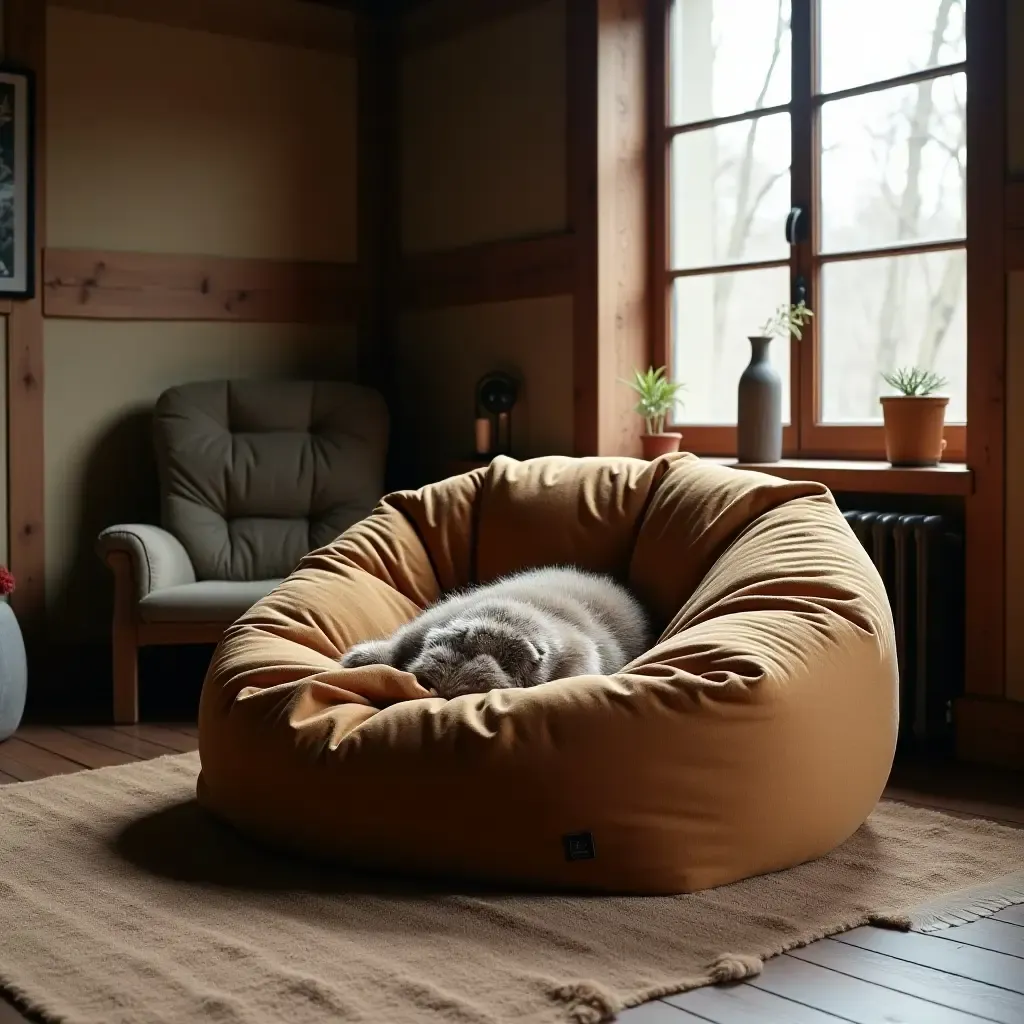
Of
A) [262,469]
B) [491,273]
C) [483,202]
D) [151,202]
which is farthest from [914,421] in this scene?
[151,202]

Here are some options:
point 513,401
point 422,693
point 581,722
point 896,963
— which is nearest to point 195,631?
point 513,401

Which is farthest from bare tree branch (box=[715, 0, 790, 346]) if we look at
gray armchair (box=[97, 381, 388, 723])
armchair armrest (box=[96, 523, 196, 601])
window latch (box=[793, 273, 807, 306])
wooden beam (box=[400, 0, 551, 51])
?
armchair armrest (box=[96, 523, 196, 601])

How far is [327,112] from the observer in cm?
554

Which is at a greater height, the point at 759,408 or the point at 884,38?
the point at 884,38

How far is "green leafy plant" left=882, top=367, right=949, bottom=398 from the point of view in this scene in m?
3.83

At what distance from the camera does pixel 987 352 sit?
11.9ft

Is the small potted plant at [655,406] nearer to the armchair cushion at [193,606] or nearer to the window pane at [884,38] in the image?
the window pane at [884,38]

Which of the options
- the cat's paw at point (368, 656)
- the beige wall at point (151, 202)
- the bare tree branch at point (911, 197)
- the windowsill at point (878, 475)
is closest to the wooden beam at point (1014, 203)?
the bare tree branch at point (911, 197)

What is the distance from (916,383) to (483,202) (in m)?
1.99

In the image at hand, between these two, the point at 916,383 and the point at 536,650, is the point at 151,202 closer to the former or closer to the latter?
the point at 916,383

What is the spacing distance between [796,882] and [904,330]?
2045mm

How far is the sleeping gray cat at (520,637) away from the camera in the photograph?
2.76 meters

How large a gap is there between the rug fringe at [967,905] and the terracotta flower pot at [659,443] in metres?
2.16

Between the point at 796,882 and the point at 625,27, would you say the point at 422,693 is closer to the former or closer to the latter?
the point at 796,882
